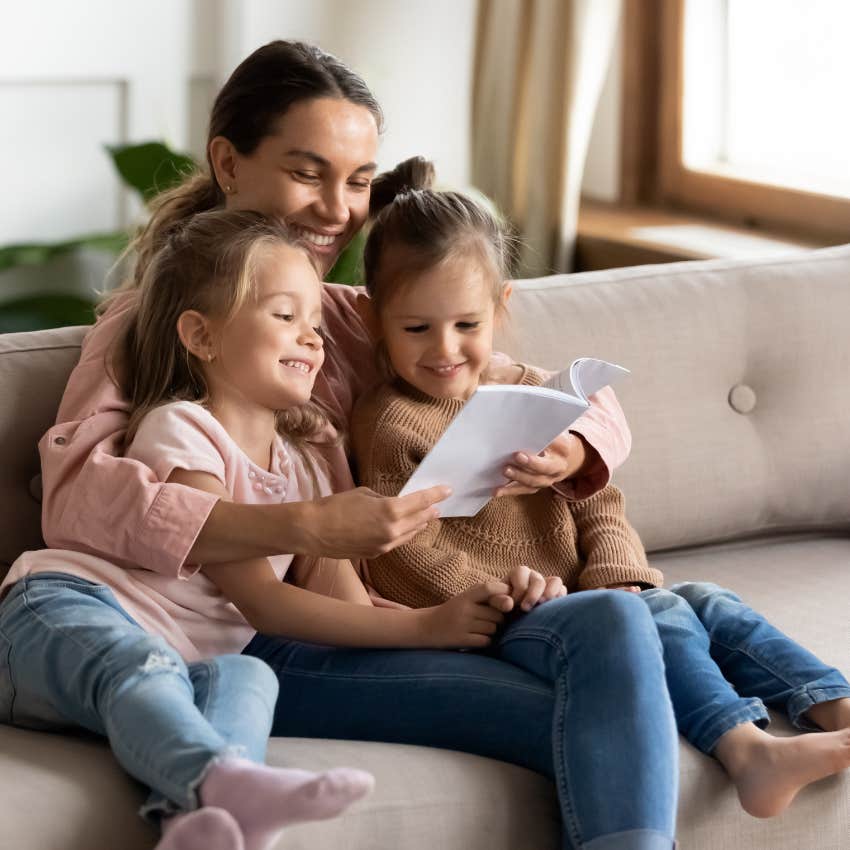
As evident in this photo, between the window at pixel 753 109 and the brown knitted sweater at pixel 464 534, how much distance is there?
148 centimetres

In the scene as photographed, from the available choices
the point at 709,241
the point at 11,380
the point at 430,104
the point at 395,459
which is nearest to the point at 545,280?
the point at 395,459

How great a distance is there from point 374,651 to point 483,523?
0.24m

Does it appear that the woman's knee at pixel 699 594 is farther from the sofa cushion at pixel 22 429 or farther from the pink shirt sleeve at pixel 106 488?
the sofa cushion at pixel 22 429

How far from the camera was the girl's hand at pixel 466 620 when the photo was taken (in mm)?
1560

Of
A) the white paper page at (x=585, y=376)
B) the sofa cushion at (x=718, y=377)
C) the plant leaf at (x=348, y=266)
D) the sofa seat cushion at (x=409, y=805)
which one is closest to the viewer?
the sofa seat cushion at (x=409, y=805)

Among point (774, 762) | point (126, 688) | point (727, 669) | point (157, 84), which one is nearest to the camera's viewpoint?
point (126, 688)

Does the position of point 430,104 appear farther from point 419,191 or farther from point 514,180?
point 419,191

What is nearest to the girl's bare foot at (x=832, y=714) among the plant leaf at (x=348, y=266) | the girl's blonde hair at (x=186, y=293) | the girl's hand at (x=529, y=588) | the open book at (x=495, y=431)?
the girl's hand at (x=529, y=588)

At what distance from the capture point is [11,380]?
68.2 inches

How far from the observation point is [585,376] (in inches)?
63.1

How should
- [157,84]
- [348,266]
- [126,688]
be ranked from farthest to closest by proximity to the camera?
[157,84] → [348,266] → [126,688]

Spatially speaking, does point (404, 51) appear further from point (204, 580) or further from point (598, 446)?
point (204, 580)

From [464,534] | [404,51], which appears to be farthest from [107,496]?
[404,51]

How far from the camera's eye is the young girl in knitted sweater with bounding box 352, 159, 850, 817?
159 centimetres
